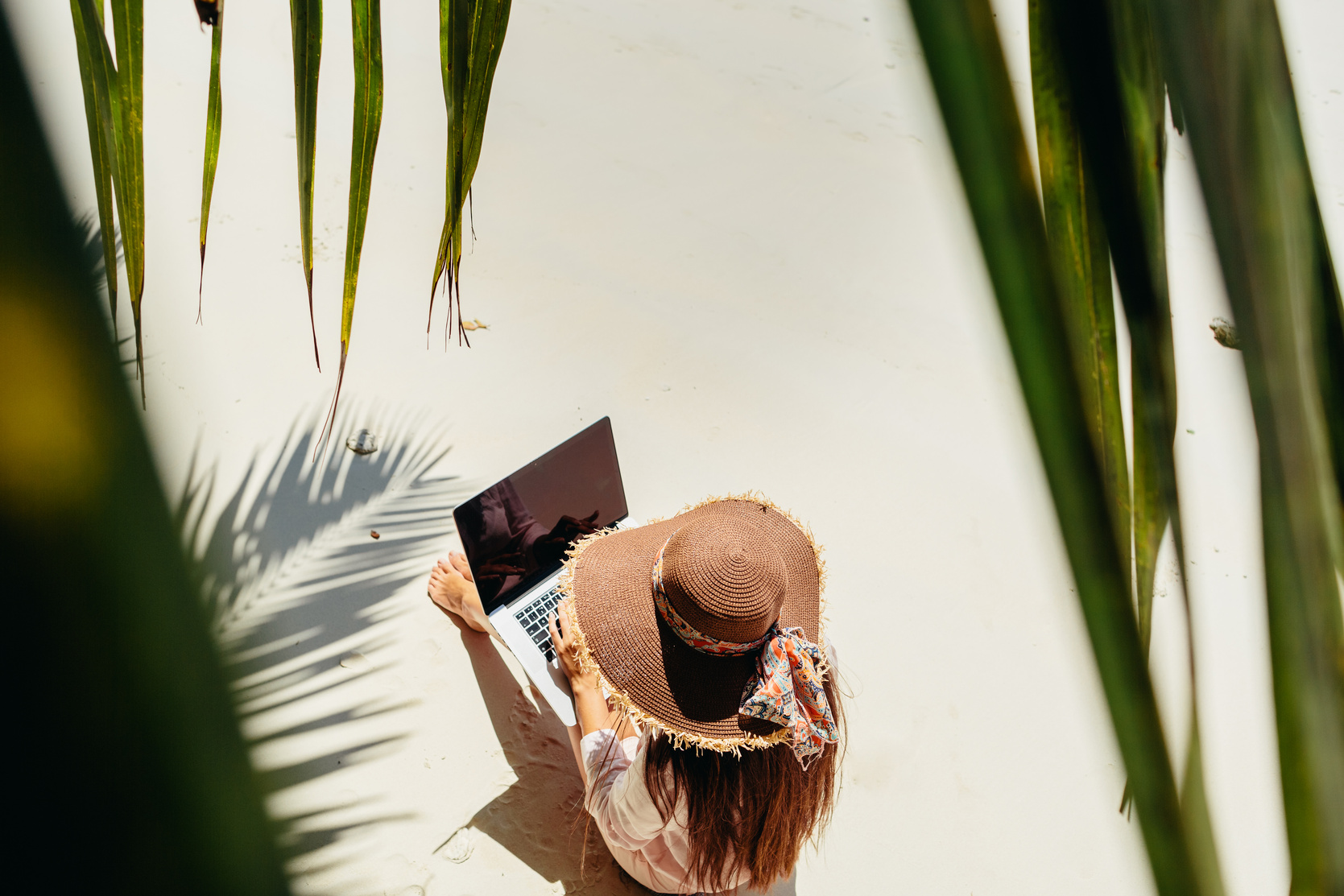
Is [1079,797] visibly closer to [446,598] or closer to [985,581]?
[985,581]

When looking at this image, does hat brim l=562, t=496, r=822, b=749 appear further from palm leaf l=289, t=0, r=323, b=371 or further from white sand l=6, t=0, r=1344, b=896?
palm leaf l=289, t=0, r=323, b=371

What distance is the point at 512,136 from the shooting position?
261 centimetres

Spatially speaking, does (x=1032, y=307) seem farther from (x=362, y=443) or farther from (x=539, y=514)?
(x=362, y=443)

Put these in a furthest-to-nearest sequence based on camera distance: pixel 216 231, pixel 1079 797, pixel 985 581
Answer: pixel 216 231 < pixel 985 581 < pixel 1079 797

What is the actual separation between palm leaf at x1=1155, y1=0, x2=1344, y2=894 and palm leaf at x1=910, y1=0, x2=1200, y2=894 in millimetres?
27

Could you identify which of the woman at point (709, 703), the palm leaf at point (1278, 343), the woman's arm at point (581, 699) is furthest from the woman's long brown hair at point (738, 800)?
the palm leaf at point (1278, 343)

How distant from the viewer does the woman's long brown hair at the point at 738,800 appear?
1.07m

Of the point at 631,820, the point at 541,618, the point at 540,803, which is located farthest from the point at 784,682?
the point at 540,803

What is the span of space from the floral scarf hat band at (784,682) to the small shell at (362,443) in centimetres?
100

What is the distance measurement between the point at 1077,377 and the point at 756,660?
104 cm

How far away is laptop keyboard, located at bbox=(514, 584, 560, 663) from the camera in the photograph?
1.42 metres

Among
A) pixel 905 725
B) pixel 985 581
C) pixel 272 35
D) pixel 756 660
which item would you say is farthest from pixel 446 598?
pixel 272 35

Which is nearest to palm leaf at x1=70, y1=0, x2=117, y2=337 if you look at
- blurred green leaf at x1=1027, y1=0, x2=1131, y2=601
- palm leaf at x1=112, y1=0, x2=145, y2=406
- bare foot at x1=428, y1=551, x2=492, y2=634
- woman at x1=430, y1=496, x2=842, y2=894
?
palm leaf at x1=112, y1=0, x2=145, y2=406

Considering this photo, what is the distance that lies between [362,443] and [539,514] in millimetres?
650
